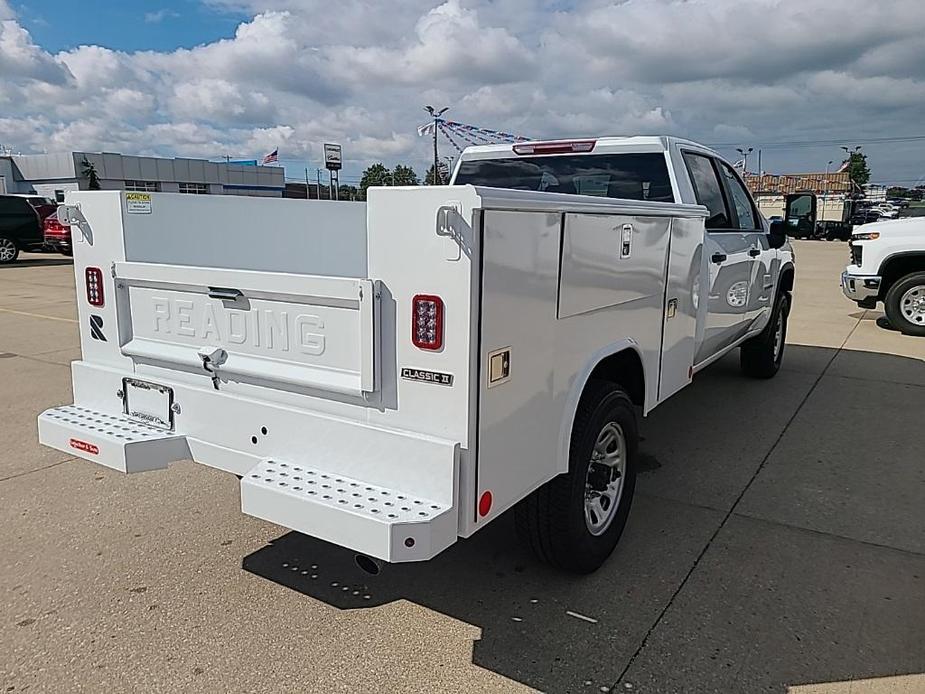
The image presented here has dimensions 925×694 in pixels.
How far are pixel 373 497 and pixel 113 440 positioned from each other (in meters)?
1.27


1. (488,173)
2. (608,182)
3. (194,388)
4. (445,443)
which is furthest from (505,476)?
(488,173)

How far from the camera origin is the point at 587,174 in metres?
5.03

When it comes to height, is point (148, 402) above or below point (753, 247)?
below

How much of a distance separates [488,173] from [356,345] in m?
3.17

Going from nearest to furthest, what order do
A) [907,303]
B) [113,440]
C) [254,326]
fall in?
1. [254,326]
2. [113,440]
3. [907,303]

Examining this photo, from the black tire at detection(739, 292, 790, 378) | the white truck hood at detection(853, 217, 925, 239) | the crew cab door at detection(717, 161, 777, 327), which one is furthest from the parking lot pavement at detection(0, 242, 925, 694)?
the white truck hood at detection(853, 217, 925, 239)

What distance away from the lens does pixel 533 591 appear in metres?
Answer: 3.30

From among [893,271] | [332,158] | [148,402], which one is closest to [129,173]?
[332,158]

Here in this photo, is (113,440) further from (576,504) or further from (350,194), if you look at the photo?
(350,194)

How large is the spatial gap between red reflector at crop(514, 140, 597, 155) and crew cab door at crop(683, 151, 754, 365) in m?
0.67

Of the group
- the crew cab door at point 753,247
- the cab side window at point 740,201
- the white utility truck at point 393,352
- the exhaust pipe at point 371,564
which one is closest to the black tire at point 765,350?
the crew cab door at point 753,247

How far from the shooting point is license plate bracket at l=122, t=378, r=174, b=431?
3199mm

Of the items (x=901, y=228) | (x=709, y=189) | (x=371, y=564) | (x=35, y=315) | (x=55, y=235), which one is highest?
(x=709, y=189)

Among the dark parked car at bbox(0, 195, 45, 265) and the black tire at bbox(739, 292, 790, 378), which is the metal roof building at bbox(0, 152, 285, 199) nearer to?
the dark parked car at bbox(0, 195, 45, 265)
